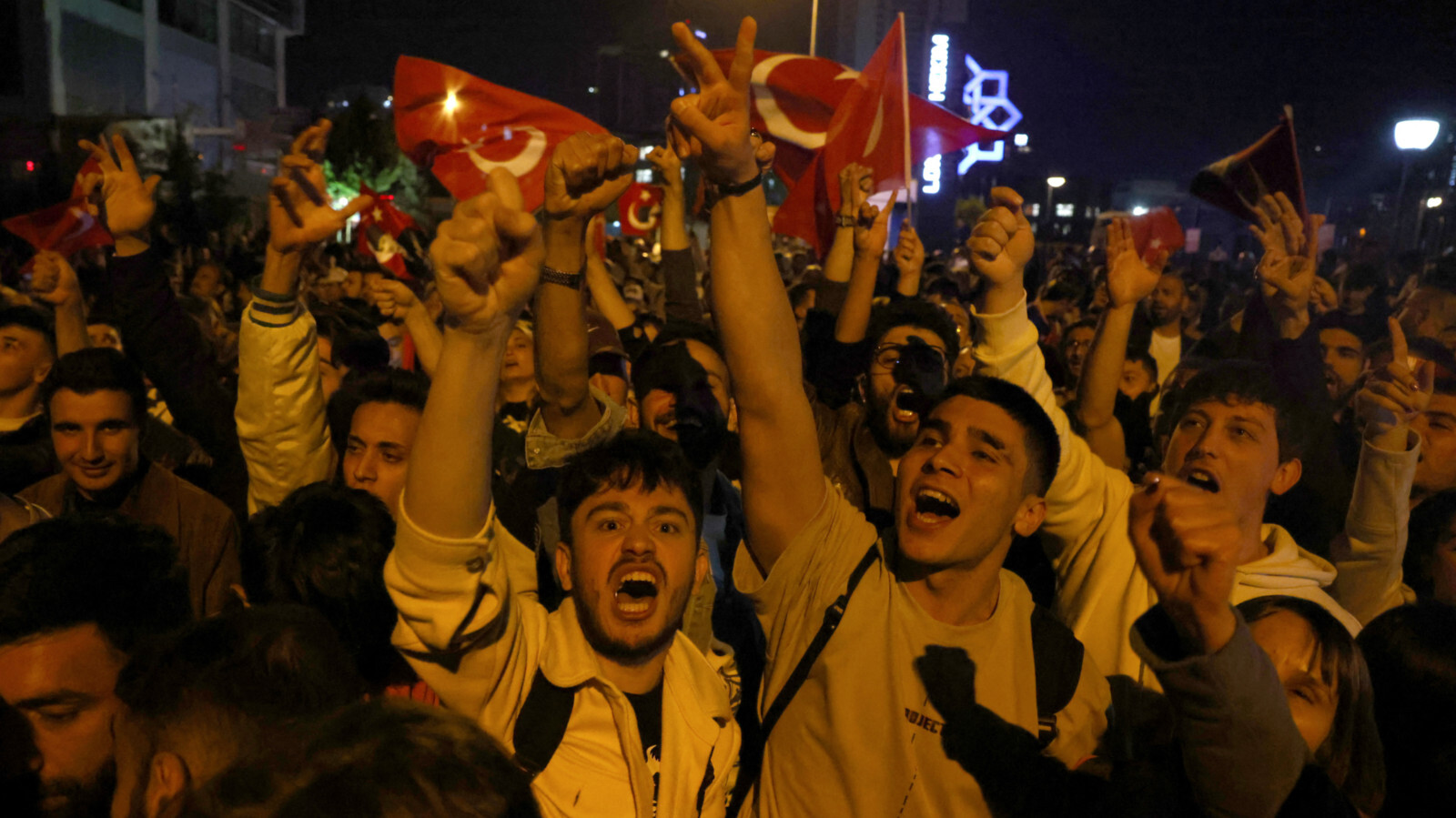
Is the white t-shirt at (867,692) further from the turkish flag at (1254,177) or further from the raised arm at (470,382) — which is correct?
the turkish flag at (1254,177)

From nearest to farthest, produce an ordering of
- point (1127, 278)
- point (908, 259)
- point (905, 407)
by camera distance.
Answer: point (1127, 278) < point (905, 407) < point (908, 259)

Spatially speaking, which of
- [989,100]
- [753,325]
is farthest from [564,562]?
[989,100]

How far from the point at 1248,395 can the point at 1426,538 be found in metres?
0.92

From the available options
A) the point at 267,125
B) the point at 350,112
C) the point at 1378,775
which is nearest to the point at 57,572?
the point at 1378,775

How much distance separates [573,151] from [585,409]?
81 centimetres

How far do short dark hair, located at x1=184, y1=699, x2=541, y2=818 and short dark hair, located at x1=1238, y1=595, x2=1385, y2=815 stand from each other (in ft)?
6.04

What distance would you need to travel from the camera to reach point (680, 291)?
16.1 feet

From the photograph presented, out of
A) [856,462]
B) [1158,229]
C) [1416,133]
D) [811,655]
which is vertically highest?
[1416,133]

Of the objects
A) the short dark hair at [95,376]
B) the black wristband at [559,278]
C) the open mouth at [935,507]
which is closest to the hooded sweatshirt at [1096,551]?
the open mouth at [935,507]

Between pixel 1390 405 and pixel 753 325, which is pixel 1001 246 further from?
pixel 1390 405

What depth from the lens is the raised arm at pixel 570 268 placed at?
103 inches

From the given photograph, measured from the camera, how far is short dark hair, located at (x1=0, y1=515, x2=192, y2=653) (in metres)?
2.18

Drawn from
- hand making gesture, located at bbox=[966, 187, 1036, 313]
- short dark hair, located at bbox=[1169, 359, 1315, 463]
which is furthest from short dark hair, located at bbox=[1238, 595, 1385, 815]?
hand making gesture, located at bbox=[966, 187, 1036, 313]

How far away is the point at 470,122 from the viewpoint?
7.43 metres
